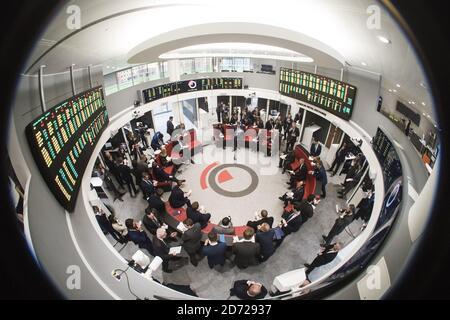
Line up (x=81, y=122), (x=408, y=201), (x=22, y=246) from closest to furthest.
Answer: (x=22, y=246), (x=408, y=201), (x=81, y=122)

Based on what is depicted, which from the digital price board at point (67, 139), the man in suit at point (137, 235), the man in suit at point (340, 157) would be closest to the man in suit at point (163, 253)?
the man in suit at point (137, 235)

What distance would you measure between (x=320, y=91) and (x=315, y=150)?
12.9ft

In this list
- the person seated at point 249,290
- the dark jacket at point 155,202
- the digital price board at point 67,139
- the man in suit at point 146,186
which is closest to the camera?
the digital price board at point 67,139

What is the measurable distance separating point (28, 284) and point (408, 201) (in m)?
2.91

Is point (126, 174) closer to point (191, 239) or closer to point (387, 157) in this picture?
point (191, 239)

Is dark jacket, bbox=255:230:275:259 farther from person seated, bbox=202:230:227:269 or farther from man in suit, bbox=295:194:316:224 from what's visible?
man in suit, bbox=295:194:316:224

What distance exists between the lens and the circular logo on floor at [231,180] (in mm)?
7367

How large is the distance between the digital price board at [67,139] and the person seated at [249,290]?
2926 millimetres

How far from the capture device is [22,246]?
1160mm

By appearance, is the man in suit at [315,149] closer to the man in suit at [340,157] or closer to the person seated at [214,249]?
the man in suit at [340,157]

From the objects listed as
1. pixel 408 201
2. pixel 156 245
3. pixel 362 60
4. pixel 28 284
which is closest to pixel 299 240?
pixel 156 245

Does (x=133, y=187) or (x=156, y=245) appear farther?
(x=133, y=187)

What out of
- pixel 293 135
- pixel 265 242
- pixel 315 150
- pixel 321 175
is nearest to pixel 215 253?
pixel 265 242

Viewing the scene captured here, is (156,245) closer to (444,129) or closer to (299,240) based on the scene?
(299,240)
